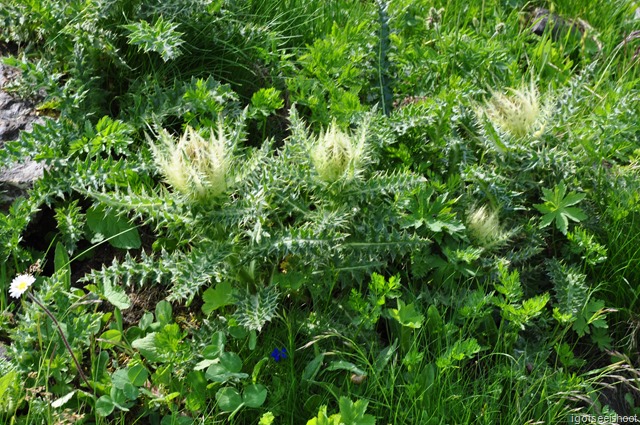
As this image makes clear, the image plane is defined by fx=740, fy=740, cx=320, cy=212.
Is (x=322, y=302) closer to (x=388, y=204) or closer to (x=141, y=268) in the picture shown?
(x=388, y=204)

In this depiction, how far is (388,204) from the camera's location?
2.85 meters

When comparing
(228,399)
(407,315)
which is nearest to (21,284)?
(228,399)

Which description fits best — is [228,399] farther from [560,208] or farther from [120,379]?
[560,208]

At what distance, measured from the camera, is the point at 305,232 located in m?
2.53

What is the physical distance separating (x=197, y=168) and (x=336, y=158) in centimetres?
48

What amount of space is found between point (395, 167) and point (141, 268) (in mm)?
1121

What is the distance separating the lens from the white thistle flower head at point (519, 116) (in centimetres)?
308

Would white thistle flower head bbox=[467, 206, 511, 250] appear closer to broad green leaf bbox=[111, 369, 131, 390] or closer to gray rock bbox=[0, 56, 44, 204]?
broad green leaf bbox=[111, 369, 131, 390]

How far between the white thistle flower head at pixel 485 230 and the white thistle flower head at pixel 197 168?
1.01 metres

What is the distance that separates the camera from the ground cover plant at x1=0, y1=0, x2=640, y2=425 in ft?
8.25

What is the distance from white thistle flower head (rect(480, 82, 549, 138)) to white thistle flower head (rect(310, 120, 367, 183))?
77cm

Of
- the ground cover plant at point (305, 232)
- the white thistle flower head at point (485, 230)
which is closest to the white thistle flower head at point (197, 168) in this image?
the ground cover plant at point (305, 232)

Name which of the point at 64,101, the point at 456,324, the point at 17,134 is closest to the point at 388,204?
the point at 456,324

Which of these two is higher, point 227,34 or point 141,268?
point 227,34
